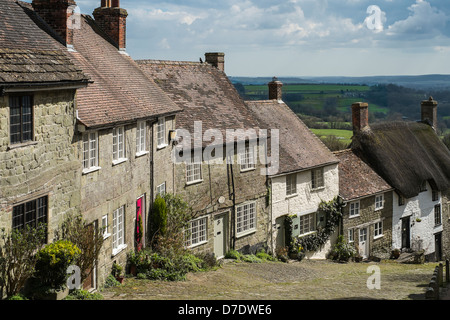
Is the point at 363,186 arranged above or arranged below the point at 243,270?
above

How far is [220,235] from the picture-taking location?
2523 cm

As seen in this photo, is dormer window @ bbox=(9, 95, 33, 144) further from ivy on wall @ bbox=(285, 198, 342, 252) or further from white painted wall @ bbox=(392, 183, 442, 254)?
white painted wall @ bbox=(392, 183, 442, 254)

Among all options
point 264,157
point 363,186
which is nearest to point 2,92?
point 264,157

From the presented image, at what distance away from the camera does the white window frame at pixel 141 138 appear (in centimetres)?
1948

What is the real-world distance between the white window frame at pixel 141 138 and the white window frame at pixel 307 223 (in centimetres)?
1203

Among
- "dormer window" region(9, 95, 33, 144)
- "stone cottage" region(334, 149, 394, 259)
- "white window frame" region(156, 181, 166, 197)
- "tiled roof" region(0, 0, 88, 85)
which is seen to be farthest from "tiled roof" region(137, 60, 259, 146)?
"dormer window" region(9, 95, 33, 144)

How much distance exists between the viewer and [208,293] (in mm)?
17672

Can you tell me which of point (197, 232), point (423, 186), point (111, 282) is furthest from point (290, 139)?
point (111, 282)

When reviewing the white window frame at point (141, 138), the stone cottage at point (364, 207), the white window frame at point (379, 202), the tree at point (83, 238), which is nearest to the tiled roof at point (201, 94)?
the white window frame at point (141, 138)

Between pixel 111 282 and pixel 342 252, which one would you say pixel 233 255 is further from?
pixel 111 282

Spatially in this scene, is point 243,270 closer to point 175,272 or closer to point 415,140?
point 175,272

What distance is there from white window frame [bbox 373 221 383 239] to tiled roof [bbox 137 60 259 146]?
11126 mm

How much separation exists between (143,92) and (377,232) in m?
18.6

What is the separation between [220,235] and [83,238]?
35.4 feet
